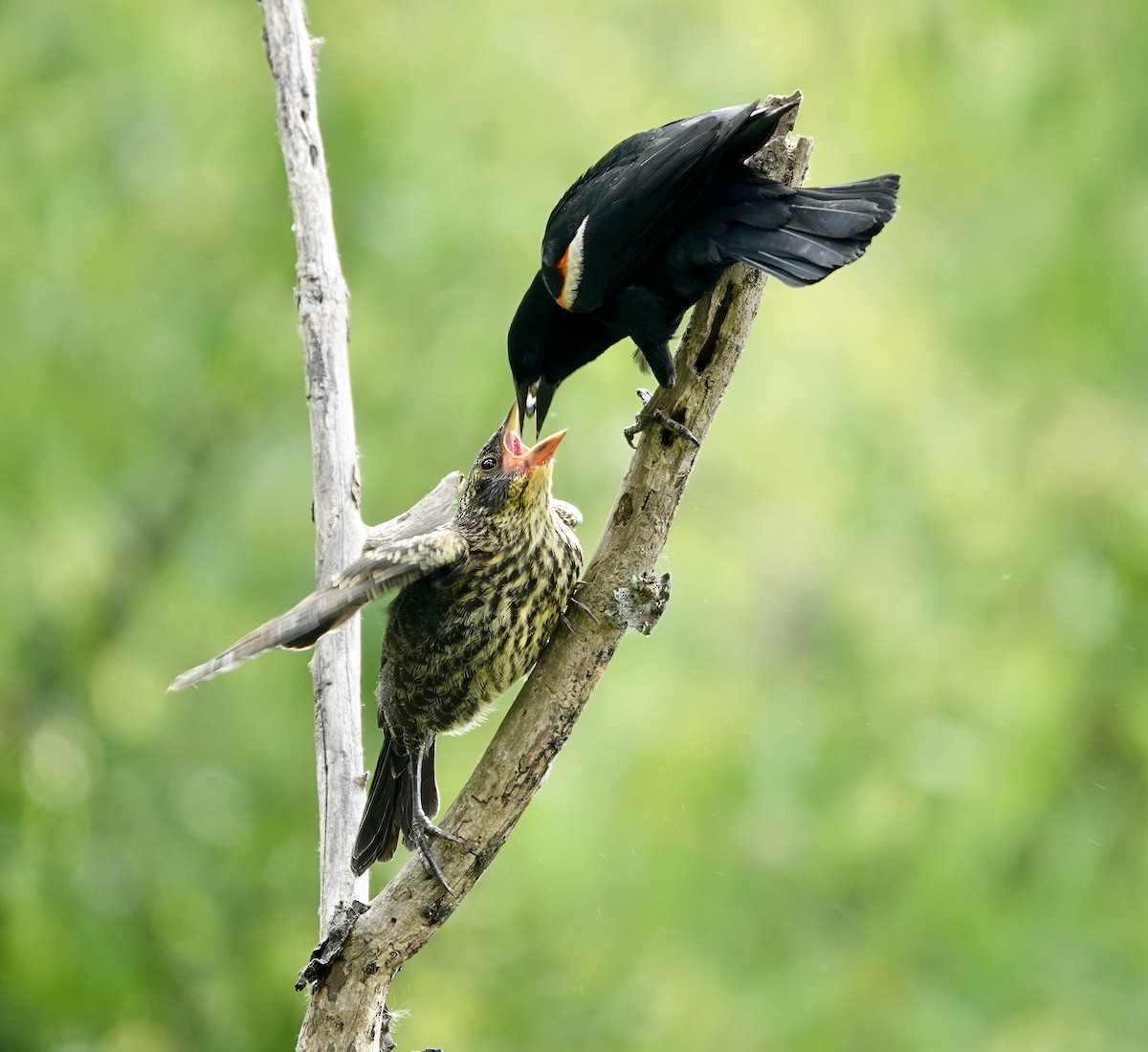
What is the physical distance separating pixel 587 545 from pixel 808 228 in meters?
3.26

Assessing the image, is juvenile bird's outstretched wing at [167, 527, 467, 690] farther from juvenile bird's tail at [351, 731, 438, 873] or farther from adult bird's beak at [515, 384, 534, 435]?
adult bird's beak at [515, 384, 534, 435]

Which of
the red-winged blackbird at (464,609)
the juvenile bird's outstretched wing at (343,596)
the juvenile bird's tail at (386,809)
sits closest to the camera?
the juvenile bird's outstretched wing at (343,596)

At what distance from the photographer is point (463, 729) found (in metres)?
3.76

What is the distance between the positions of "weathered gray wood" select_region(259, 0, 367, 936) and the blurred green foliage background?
188 centimetres

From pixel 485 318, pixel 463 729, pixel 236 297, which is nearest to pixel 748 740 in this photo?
pixel 485 318

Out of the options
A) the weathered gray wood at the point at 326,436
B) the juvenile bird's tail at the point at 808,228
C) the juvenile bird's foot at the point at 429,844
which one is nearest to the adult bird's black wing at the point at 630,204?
the juvenile bird's tail at the point at 808,228

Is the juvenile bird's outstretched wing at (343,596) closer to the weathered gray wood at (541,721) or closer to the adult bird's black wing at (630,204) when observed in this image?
the weathered gray wood at (541,721)

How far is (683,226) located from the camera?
146 inches

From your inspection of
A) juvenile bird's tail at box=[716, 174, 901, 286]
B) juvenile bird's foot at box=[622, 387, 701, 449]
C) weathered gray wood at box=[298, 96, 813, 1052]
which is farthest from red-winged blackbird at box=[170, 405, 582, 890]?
juvenile bird's tail at box=[716, 174, 901, 286]

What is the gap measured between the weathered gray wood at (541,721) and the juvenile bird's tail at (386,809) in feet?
1.29

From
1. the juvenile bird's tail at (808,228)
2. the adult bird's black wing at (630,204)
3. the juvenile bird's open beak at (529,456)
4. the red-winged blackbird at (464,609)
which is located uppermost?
the adult bird's black wing at (630,204)

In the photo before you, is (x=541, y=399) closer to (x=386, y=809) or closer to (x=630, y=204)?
(x=630, y=204)

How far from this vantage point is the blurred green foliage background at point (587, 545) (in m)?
6.05

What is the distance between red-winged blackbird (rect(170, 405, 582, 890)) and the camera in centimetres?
341
